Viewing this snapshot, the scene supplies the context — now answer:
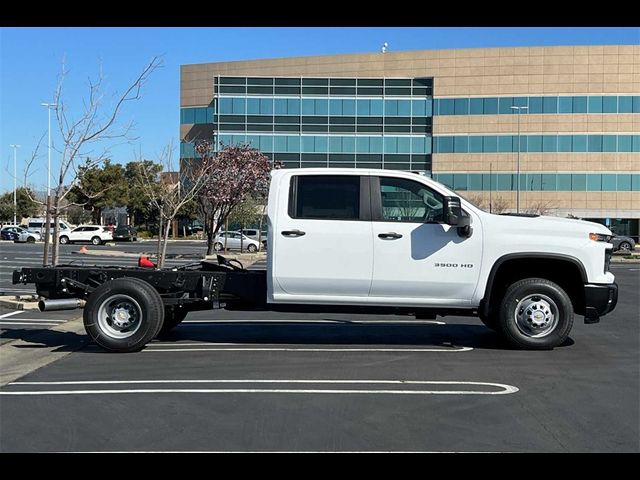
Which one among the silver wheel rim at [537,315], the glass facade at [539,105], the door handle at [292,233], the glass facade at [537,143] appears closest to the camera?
the door handle at [292,233]

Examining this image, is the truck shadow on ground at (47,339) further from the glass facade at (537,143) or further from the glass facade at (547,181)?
the glass facade at (537,143)

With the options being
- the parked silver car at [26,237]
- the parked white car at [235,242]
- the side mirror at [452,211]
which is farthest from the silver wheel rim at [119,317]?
the parked silver car at [26,237]

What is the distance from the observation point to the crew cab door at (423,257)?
805 cm

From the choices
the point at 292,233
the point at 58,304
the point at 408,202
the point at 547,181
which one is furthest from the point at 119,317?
the point at 547,181

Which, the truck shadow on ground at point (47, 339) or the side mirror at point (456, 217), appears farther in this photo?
the truck shadow on ground at point (47, 339)

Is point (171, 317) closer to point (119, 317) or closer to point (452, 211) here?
point (119, 317)

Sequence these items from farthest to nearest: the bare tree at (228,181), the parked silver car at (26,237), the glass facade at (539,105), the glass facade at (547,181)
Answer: the glass facade at (547,181), the glass facade at (539,105), the parked silver car at (26,237), the bare tree at (228,181)

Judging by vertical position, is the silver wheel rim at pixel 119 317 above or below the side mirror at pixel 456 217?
below

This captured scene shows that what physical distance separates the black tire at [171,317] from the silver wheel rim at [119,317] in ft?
2.03

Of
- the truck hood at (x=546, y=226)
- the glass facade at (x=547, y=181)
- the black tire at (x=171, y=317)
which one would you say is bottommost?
the black tire at (x=171, y=317)

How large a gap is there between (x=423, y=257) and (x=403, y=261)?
0.81 ft

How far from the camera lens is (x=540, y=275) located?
8.57 meters

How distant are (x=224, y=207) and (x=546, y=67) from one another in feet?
122
